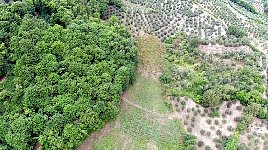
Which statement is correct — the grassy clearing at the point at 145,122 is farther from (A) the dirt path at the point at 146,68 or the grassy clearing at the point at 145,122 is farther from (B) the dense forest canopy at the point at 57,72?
(B) the dense forest canopy at the point at 57,72

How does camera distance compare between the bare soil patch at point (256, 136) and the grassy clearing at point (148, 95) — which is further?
the grassy clearing at point (148, 95)

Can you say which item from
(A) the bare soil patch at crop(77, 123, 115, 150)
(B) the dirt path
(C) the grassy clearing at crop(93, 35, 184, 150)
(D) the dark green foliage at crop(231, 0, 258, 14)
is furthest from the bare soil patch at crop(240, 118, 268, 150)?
(D) the dark green foliage at crop(231, 0, 258, 14)

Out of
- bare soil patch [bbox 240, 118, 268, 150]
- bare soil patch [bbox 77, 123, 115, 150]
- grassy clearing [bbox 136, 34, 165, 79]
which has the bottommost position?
bare soil patch [bbox 240, 118, 268, 150]

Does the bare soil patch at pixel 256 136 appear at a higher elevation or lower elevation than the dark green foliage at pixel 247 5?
lower

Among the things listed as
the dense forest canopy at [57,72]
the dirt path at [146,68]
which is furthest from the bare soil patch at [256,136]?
the dense forest canopy at [57,72]

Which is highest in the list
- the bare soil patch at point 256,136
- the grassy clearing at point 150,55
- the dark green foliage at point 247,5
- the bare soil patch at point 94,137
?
the grassy clearing at point 150,55

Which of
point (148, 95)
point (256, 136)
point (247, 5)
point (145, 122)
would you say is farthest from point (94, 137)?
point (247, 5)

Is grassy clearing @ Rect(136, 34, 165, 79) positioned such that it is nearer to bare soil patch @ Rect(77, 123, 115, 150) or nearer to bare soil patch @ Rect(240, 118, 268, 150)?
bare soil patch @ Rect(77, 123, 115, 150)

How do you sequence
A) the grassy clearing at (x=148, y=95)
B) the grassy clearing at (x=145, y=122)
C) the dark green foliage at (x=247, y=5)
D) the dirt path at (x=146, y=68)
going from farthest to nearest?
the dark green foliage at (x=247, y=5)
the grassy clearing at (x=148, y=95)
the grassy clearing at (x=145, y=122)
the dirt path at (x=146, y=68)

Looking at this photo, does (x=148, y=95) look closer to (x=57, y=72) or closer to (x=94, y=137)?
(x=94, y=137)
